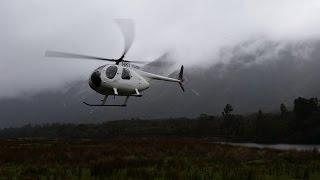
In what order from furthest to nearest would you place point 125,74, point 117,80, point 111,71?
point 125,74, point 117,80, point 111,71

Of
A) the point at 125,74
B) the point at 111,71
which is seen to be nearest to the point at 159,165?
the point at 111,71

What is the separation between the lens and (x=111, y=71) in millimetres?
49531

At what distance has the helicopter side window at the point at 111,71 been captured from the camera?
4919 cm

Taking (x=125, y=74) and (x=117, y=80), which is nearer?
(x=117, y=80)

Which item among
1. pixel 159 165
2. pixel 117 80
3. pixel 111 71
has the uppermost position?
pixel 111 71

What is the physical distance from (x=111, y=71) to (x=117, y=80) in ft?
3.95

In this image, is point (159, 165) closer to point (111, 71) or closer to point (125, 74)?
point (111, 71)

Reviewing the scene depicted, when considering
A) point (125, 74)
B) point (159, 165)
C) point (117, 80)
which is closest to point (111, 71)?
point (117, 80)

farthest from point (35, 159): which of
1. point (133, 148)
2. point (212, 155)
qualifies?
point (212, 155)

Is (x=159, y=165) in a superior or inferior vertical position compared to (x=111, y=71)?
inferior

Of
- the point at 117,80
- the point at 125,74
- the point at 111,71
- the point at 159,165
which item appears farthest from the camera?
the point at 125,74

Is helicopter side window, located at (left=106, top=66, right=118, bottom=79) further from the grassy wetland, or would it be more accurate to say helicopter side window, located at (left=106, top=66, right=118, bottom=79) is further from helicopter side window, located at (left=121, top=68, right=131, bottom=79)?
the grassy wetland

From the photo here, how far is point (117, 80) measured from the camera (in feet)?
164

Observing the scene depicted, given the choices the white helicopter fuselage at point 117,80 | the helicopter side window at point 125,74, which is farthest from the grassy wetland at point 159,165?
the helicopter side window at point 125,74
